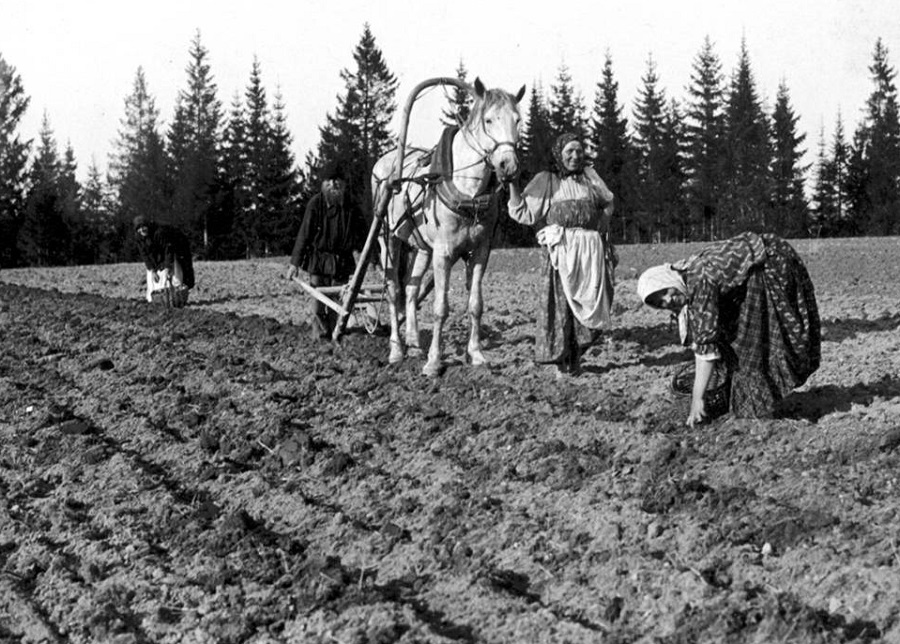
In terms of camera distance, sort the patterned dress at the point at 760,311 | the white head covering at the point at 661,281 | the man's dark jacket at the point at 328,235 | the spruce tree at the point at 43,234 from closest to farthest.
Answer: the patterned dress at the point at 760,311 → the white head covering at the point at 661,281 → the man's dark jacket at the point at 328,235 → the spruce tree at the point at 43,234

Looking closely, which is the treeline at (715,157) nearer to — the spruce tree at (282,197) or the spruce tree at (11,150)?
the spruce tree at (282,197)

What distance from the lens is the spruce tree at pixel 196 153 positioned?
43.5 meters

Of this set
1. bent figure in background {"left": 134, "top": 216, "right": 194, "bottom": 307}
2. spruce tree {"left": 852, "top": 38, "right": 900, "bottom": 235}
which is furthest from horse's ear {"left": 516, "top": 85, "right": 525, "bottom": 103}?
spruce tree {"left": 852, "top": 38, "right": 900, "bottom": 235}

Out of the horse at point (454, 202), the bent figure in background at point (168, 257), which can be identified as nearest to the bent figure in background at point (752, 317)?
the horse at point (454, 202)

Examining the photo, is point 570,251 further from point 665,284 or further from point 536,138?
point 536,138

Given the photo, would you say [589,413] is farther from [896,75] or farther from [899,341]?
[896,75]

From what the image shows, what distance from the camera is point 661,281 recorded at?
6754 mm

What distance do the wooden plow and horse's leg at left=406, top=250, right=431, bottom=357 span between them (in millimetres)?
110

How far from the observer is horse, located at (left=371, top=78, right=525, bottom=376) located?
27.9ft

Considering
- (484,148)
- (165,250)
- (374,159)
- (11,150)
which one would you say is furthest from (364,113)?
(484,148)

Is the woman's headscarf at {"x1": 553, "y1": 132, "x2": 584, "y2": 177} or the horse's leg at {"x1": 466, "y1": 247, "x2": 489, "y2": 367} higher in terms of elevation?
the woman's headscarf at {"x1": 553, "y1": 132, "x2": 584, "y2": 177}

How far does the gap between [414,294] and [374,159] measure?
34002 millimetres

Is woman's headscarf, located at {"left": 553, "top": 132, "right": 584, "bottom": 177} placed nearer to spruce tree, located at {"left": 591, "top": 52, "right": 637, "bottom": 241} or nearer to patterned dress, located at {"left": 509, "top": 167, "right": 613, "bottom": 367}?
patterned dress, located at {"left": 509, "top": 167, "right": 613, "bottom": 367}

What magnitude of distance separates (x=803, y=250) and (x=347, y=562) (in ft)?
67.9
